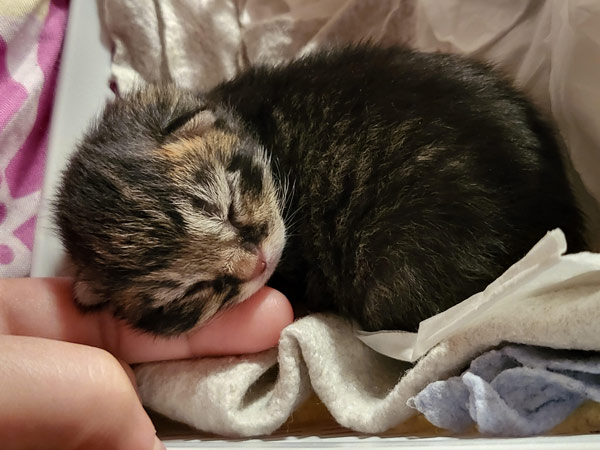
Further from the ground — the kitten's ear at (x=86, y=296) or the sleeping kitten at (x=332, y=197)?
the sleeping kitten at (x=332, y=197)

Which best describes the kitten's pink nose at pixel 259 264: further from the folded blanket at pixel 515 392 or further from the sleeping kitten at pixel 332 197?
the folded blanket at pixel 515 392

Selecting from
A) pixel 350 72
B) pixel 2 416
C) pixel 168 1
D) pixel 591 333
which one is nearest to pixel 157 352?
pixel 2 416

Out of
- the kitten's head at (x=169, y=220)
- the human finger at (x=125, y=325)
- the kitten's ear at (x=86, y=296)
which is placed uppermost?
the kitten's head at (x=169, y=220)

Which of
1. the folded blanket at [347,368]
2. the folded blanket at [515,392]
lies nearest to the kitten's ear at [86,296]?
the folded blanket at [347,368]

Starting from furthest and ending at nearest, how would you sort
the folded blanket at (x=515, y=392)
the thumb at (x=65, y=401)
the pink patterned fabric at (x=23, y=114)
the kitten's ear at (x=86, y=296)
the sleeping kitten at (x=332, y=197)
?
the pink patterned fabric at (x=23, y=114) < the kitten's ear at (x=86, y=296) < the sleeping kitten at (x=332, y=197) < the folded blanket at (x=515, y=392) < the thumb at (x=65, y=401)

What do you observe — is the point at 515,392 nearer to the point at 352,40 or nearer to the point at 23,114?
the point at 352,40

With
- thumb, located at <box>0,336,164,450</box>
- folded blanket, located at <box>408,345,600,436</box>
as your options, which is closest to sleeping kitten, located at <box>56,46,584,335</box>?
folded blanket, located at <box>408,345,600,436</box>

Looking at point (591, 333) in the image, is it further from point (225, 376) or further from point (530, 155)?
point (225, 376)
